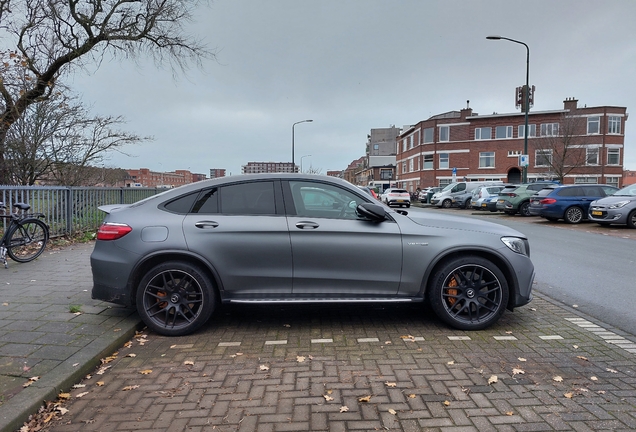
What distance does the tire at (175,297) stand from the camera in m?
3.95

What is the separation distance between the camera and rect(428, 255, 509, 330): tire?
404 centimetres

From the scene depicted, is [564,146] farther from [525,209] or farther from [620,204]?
[620,204]

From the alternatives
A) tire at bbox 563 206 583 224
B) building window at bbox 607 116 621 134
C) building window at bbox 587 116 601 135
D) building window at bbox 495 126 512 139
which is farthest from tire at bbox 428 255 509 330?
building window at bbox 607 116 621 134

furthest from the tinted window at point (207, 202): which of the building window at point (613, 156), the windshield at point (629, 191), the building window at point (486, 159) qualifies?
the building window at point (613, 156)

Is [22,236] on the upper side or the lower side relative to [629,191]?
lower

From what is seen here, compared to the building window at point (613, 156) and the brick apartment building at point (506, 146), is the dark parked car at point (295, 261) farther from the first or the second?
the building window at point (613, 156)

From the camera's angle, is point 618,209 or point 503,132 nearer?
point 618,209

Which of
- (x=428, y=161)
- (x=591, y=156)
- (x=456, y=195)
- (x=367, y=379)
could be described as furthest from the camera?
(x=428, y=161)

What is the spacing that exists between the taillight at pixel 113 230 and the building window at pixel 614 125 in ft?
177

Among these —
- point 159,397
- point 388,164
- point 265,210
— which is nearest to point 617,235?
point 265,210

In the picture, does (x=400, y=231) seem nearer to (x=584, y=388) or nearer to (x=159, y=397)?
(x=584, y=388)

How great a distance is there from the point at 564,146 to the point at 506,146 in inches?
457

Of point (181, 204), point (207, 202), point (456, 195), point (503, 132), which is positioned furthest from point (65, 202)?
point (503, 132)

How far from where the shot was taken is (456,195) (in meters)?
30.4
